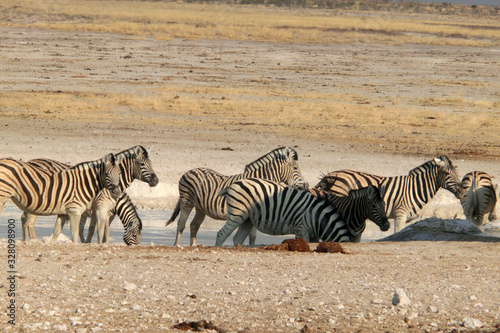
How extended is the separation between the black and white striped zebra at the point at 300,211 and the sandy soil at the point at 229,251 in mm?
504

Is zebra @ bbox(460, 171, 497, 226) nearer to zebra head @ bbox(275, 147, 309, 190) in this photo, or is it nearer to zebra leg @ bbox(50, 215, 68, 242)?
zebra head @ bbox(275, 147, 309, 190)

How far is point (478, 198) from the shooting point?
11625 millimetres

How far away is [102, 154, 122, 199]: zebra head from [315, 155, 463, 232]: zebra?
109 inches

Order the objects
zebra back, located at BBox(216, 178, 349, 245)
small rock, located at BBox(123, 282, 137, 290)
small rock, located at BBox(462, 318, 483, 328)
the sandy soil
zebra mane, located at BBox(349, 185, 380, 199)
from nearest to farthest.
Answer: small rock, located at BBox(462, 318, 483, 328) → the sandy soil → small rock, located at BBox(123, 282, 137, 290) → zebra back, located at BBox(216, 178, 349, 245) → zebra mane, located at BBox(349, 185, 380, 199)

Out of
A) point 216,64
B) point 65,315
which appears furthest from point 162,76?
point 65,315

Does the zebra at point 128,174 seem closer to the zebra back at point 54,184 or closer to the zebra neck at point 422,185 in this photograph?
the zebra back at point 54,184

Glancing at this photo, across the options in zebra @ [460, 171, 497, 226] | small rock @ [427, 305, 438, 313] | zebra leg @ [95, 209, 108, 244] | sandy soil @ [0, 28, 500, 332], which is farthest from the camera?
zebra @ [460, 171, 497, 226]

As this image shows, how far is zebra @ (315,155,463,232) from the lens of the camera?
11.0 meters

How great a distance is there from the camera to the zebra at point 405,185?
432 inches

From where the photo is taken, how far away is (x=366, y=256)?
324 inches

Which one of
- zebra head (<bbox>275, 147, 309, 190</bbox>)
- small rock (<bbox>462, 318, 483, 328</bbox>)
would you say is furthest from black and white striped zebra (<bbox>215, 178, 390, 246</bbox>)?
small rock (<bbox>462, 318, 483, 328</bbox>)

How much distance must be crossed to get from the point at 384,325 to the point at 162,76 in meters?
22.9

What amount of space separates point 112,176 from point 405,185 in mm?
3863

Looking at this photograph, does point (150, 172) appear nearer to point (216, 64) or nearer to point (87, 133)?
point (87, 133)
